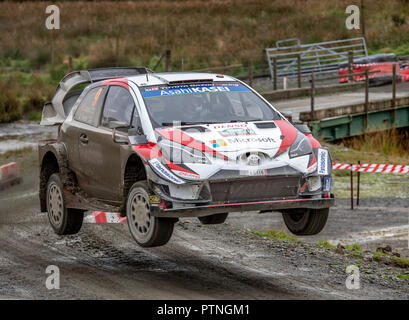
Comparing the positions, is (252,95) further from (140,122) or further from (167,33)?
(167,33)

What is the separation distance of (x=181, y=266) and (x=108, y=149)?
166cm

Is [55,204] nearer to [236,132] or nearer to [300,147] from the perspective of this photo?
[236,132]

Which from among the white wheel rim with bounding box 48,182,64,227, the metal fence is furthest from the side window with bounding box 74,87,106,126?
the metal fence

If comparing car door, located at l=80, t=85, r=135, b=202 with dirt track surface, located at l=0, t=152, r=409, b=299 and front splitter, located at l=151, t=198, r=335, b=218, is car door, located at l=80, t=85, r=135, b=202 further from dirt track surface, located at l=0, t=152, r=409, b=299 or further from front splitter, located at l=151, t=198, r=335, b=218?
front splitter, located at l=151, t=198, r=335, b=218

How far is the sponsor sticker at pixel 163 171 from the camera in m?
9.04

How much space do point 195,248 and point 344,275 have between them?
2154 millimetres

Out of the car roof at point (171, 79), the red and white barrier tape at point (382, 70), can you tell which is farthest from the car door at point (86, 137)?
the red and white barrier tape at point (382, 70)

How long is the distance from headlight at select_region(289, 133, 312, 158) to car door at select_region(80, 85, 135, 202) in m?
1.84

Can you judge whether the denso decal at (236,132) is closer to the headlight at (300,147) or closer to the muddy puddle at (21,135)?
Result: the headlight at (300,147)

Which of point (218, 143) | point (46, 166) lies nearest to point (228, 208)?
point (218, 143)

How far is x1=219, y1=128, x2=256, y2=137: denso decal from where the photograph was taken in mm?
9328

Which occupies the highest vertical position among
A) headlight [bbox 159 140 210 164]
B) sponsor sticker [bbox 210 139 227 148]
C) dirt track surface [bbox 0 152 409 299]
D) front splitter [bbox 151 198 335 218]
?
sponsor sticker [bbox 210 139 227 148]
